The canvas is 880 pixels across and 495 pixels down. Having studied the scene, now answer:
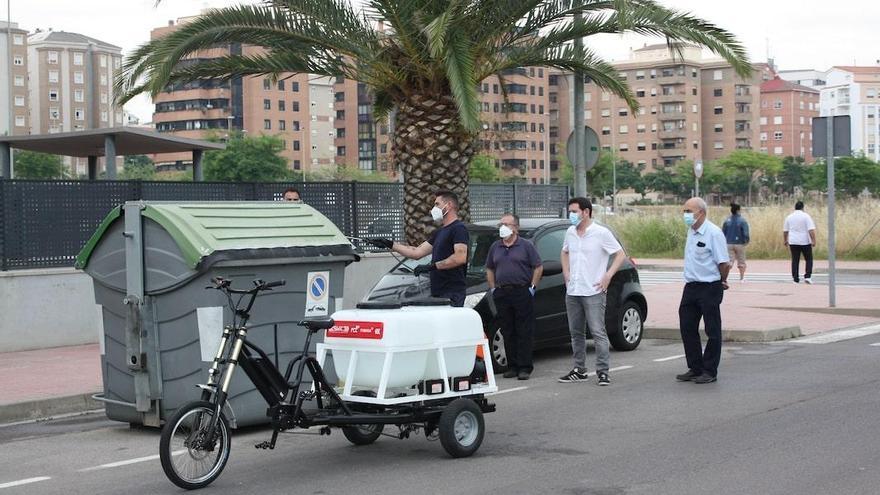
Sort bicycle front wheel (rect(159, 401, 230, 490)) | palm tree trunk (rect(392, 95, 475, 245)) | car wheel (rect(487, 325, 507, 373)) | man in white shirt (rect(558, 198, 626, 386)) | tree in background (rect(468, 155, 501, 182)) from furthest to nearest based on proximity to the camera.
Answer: tree in background (rect(468, 155, 501, 182)) → palm tree trunk (rect(392, 95, 475, 245)) → car wheel (rect(487, 325, 507, 373)) → man in white shirt (rect(558, 198, 626, 386)) → bicycle front wheel (rect(159, 401, 230, 490))

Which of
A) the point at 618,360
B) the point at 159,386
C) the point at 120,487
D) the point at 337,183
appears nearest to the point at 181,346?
the point at 159,386

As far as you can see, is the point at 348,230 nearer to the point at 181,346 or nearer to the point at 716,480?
the point at 181,346

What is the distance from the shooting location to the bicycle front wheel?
22.6 ft

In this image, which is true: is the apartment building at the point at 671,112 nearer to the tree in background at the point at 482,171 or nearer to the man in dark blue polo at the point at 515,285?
the tree in background at the point at 482,171

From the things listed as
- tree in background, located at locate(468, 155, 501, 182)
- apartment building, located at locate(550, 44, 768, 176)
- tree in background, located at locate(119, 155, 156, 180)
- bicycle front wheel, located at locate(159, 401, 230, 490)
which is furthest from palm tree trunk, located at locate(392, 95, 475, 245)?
apartment building, located at locate(550, 44, 768, 176)

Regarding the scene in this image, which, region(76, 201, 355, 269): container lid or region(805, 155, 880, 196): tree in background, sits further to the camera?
region(805, 155, 880, 196): tree in background

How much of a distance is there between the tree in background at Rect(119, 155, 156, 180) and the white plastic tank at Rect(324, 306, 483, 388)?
82.5 metres

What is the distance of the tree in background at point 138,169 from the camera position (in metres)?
96.0

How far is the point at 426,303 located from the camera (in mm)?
8047

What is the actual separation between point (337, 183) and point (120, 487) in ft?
37.3

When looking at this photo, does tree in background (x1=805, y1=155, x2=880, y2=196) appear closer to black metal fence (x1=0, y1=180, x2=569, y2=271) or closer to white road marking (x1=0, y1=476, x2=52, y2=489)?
black metal fence (x1=0, y1=180, x2=569, y2=271)

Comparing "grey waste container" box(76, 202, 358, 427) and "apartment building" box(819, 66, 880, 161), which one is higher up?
"apartment building" box(819, 66, 880, 161)

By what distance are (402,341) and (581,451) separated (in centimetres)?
154

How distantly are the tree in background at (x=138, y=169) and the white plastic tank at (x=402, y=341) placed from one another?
271 feet
